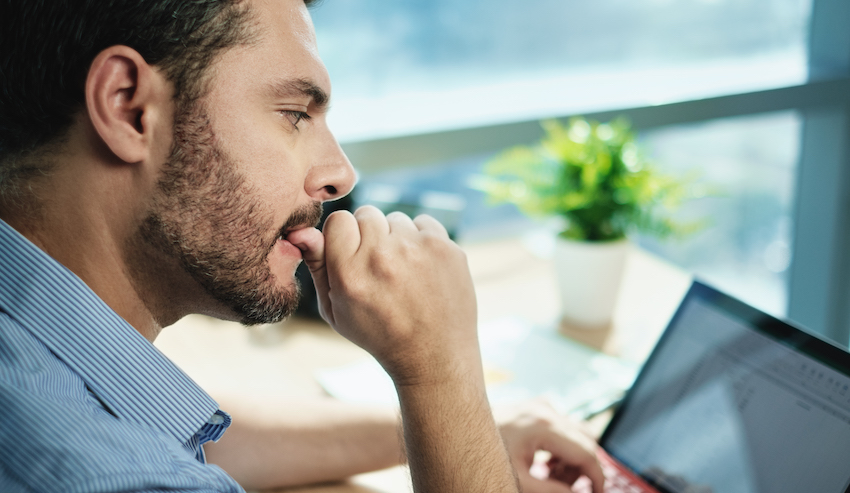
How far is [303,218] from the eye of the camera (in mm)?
797

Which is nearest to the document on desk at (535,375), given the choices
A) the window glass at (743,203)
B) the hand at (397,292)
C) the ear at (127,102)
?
the hand at (397,292)

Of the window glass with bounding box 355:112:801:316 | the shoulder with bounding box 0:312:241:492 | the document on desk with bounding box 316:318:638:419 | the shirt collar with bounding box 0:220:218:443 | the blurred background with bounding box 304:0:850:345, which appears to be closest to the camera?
the shoulder with bounding box 0:312:241:492

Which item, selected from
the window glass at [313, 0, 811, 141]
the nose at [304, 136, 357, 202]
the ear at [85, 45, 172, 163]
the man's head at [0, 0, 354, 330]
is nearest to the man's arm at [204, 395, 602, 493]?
the man's head at [0, 0, 354, 330]

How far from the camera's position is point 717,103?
1.92m

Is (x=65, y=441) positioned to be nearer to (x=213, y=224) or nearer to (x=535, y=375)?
(x=213, y=224)

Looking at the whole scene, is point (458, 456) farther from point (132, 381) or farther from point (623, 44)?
point (623, 44)

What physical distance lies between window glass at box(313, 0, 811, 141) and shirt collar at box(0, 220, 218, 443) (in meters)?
1.02

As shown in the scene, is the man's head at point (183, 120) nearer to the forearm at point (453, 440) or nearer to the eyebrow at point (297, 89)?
the eyebrow at point (297, 89)

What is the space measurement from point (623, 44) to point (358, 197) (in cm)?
101

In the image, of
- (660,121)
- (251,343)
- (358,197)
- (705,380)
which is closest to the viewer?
(705,380)

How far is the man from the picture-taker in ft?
2.01

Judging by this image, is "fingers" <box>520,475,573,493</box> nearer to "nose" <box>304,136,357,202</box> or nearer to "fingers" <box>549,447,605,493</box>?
"fingers" <box>549,447,605,493</box>

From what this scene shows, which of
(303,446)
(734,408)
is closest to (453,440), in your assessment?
(303,446)

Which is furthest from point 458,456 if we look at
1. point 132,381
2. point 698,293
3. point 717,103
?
point 717,103
